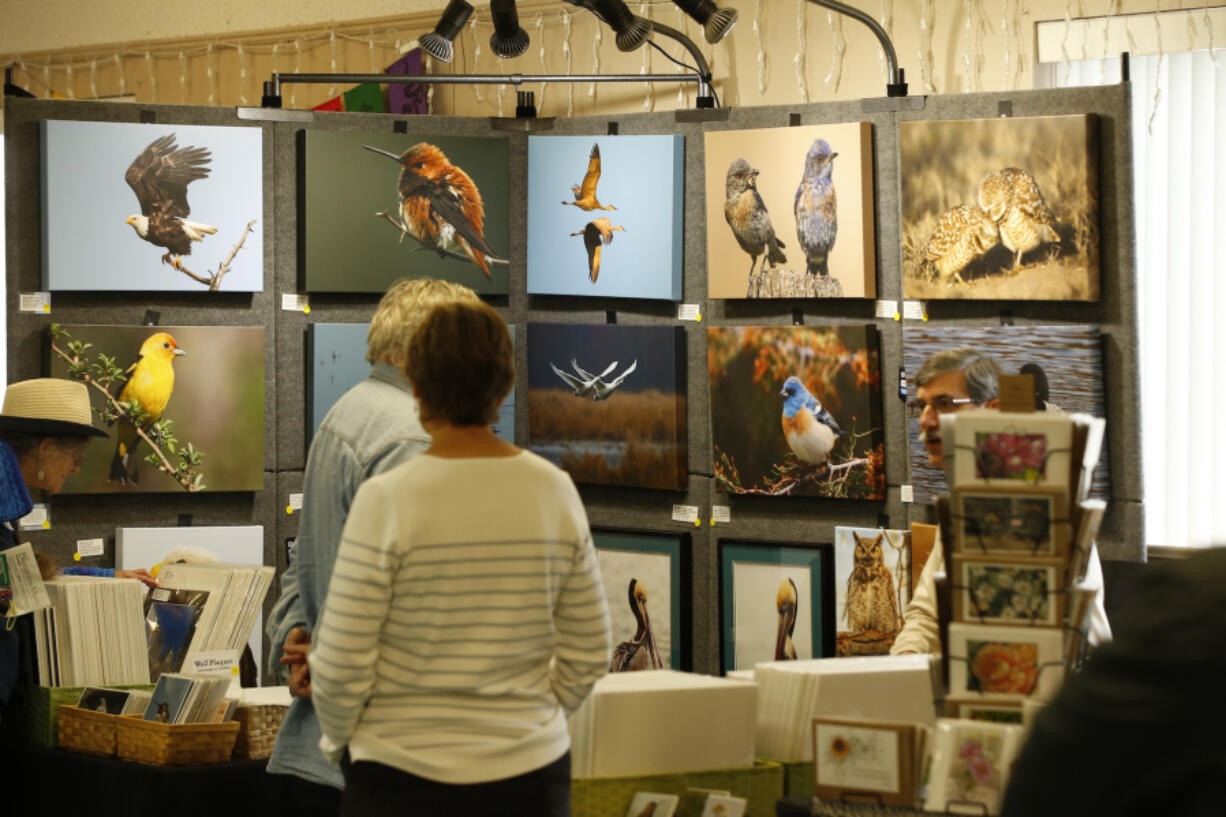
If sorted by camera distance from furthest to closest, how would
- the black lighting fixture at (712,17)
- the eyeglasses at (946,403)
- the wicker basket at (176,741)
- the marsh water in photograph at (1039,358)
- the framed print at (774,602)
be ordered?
1. the framed print at (774,602)
2. the black lighting fixture at (712,17)
3. the marsh water in photograph at (1039,358)
4. the eyeglasses at (946,403)
5. the wicker basket at (176,741)

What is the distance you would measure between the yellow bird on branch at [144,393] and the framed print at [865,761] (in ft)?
9.87

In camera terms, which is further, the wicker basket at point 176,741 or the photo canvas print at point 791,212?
the photo canvas print at point 791,212

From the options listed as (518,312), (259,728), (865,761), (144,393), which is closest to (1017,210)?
(518,312)

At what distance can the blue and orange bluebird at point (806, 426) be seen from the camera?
4109 millimetres

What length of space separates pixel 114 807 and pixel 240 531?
1526 millimetres

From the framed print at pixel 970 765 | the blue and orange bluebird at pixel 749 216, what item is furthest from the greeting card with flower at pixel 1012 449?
Answer: the blue and orange bluebird at pixel 749 216

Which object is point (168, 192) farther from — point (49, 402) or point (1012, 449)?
point (1012, 449)

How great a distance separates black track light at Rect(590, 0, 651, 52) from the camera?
4.17 metres

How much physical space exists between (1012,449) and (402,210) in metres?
2.93

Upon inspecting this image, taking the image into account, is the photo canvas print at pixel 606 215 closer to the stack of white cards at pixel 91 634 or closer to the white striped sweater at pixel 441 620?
the stack of white cards at pixel 91 634

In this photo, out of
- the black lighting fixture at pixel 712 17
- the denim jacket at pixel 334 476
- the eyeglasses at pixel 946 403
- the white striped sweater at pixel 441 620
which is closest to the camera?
the white striped sweater at pixel 441 620

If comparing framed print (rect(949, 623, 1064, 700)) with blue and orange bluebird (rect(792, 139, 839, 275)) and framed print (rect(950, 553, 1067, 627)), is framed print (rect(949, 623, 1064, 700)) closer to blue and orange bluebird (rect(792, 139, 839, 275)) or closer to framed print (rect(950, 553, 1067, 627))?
Answer: framed print (rect(950, 553, 1067, 627))

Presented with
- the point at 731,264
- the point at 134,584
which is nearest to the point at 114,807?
the point at 134,584

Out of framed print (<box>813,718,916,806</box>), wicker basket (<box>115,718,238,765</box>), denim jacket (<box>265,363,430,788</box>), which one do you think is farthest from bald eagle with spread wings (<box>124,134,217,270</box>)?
framed print (<box>813,718,916,806</box>)
